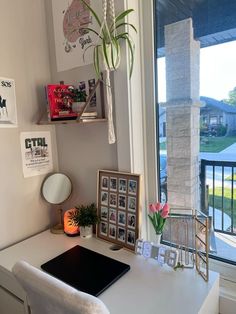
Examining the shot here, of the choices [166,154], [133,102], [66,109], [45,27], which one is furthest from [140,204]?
[45,27]

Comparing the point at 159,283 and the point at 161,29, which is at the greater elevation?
the point at 161,29

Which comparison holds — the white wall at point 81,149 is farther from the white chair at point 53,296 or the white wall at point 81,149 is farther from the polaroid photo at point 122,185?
the white chair at point 53,296

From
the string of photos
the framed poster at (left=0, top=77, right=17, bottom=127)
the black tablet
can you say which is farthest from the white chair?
the framed poster at (left=0, top=77, right=17, bottom=127)

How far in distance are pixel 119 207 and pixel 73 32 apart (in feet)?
3.27

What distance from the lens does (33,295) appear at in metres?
0.78

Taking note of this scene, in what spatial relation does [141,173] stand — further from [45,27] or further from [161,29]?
[45,27]

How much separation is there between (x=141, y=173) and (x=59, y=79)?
2.51 ft

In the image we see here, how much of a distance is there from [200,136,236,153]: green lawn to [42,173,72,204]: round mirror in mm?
830

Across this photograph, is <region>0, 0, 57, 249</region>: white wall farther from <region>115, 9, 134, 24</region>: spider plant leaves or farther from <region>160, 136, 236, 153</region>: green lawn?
<region>160, 136, 236, 153</region>: green lawn

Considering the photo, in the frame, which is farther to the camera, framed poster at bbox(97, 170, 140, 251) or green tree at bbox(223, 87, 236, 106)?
framed poster at bbox(97, 170, 140, 251)

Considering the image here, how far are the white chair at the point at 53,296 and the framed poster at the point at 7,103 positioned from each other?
81cm

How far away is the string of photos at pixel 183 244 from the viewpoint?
1.01 meters

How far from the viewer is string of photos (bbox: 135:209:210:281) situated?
3.31 ft

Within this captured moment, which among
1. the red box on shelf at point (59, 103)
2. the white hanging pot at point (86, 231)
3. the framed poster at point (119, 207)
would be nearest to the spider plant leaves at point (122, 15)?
the red box on shelf at point (59, 103)
